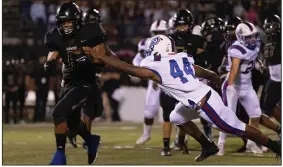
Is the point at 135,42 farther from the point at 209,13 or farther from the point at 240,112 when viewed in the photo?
the point at 240,112

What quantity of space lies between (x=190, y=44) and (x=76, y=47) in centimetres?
179

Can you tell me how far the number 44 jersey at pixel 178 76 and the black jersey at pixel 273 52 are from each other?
2227 millimetres

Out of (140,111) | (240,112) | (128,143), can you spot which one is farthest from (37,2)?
(240,112)

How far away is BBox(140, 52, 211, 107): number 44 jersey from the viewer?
6.94 meters

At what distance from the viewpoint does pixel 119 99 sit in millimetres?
15016

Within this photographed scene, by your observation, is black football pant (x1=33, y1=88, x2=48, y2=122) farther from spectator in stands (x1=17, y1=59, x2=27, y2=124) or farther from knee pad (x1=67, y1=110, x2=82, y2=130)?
knee pad (x1=67, y1=110, x2=82, y2=130)

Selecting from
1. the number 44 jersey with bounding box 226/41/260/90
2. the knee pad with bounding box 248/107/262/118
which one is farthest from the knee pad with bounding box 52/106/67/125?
the knee pad with bounding box 248/107/262/118

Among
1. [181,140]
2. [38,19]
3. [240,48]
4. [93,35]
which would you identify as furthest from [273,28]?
[38,19]

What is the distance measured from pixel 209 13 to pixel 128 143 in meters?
5.85

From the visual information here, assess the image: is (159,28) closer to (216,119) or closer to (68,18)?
(68,18)

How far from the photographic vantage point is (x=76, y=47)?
23.9 feet

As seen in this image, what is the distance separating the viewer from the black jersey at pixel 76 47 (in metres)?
7.29

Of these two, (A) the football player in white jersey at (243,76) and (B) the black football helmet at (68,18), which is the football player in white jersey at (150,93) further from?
(B) the black football helmet at (68,18)

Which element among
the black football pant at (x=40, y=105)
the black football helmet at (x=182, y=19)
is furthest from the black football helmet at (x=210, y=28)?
the black football pant at (x=40, y=105)
